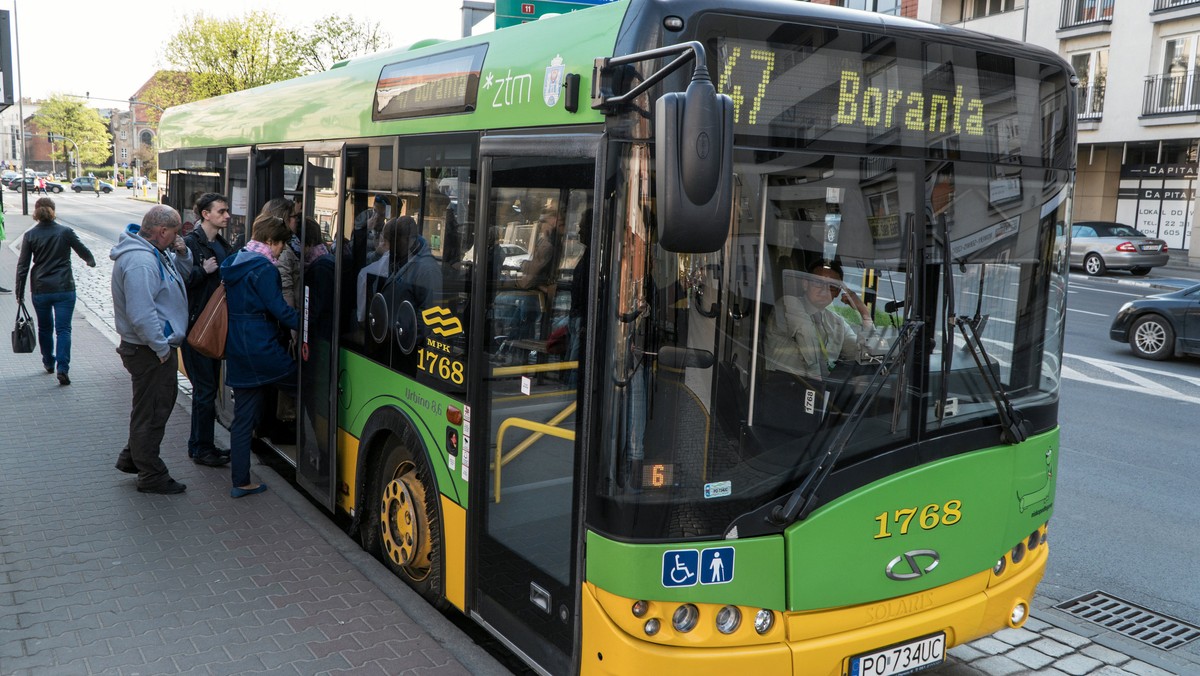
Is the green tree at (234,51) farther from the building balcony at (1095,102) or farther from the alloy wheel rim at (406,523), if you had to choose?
the alloy wheel rim at (406,523)

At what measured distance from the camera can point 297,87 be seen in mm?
7305

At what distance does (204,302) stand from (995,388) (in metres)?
5.86

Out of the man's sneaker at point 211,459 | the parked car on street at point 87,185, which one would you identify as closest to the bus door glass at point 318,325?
the man's sneaker at point 211,459

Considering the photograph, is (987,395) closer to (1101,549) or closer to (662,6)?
(662,6)

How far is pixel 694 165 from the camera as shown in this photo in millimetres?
3004

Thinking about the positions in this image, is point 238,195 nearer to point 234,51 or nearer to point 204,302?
point 204,302

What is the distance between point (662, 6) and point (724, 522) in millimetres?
1816

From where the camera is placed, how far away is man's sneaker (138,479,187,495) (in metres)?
6.86

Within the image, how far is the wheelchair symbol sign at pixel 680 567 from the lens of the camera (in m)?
3.45

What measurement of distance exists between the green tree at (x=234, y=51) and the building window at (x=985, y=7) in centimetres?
3089

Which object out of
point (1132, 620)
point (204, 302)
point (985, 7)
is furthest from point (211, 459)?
point (985, 7)

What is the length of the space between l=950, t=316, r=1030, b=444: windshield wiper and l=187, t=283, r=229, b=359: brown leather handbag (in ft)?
16.2

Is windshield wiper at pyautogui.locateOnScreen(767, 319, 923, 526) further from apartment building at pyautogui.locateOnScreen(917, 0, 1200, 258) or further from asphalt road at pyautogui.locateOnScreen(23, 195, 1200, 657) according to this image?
apartment building at pyautogui.locateOnScreen(917, 0, 1200, 258)

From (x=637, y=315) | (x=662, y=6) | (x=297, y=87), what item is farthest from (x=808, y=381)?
(x=297, y=87)
